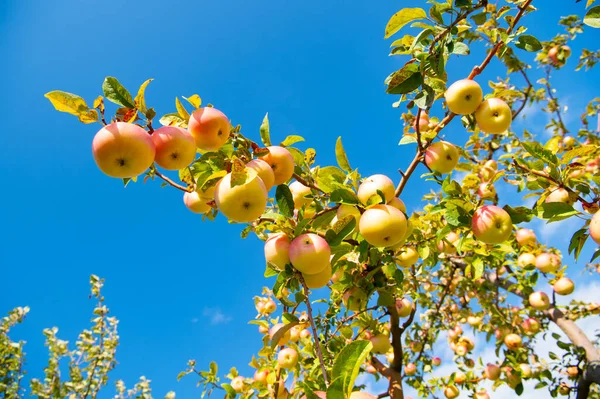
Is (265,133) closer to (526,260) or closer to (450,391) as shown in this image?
(526,260)

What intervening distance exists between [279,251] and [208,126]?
2.25ft

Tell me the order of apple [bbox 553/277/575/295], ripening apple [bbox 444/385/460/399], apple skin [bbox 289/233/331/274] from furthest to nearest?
apple [bbox 553/277/575/295]
ripening apple [bbox 444/385/460/399]
apple skin [bbox 289/233/331/274]

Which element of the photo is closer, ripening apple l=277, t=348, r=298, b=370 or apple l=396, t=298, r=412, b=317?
ripening apple l=277, t=348, r=298, b=370

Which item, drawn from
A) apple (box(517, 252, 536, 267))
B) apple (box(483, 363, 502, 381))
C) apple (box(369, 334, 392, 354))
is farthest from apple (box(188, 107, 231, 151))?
apple (box(483, 363, 502, 381))

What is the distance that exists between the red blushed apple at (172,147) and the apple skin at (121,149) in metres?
0.07

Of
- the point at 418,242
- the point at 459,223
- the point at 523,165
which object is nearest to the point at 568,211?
the point at 523,165

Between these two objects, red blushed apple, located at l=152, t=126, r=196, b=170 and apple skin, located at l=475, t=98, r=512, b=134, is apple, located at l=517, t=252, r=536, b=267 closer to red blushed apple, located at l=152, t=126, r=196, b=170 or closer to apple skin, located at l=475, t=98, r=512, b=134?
apple skin, located at l=475, t=98, r=512, b=134

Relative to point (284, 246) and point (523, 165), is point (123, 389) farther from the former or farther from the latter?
point (523, 165)

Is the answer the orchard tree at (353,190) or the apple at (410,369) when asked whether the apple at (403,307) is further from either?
A: the apple at (410,369)

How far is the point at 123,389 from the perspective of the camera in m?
8.84

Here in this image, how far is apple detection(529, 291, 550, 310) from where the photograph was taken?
5.21m

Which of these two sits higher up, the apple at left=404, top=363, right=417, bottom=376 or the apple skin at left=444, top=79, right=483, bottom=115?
the apple skin at left=444, top=79, right=483, bottom=115

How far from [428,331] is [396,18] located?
4.91 metres

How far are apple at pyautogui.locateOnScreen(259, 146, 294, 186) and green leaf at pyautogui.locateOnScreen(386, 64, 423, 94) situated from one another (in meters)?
0.65
